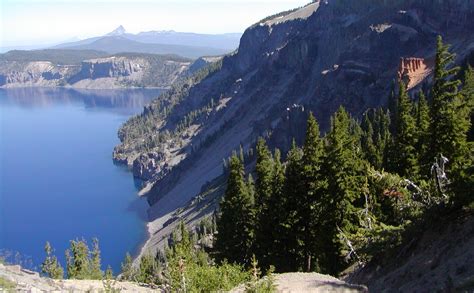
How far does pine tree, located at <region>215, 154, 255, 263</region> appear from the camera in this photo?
47.7m

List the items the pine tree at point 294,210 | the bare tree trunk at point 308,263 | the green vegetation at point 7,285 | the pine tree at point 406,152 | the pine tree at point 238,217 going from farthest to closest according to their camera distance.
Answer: the pine tree at point 238,217, the pine tree at point 406,152, the pine tree at point 294,210, the bare tree trunk at point 308,263, the green vegetation at point 7,285

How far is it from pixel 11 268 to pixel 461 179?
19.7 m

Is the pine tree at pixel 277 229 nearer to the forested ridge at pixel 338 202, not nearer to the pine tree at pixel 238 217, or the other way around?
the forested ridge at pixel 338 202

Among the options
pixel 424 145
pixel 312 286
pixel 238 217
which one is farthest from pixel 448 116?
pixel 238 217

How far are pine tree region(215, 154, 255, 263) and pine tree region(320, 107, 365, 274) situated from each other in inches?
466

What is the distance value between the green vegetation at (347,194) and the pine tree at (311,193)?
83mm

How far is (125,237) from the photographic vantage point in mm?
164875

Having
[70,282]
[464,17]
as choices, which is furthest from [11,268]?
[464,17]

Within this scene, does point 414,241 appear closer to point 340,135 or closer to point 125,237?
point 340,135

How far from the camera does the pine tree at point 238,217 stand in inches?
1879

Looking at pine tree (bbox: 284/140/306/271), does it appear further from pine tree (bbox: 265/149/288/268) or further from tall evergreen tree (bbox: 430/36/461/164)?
tall evergreen tree (bbox: 430/36/461/164)

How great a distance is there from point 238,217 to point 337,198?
14534 millimetres

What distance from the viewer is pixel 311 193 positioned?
39.5 metres

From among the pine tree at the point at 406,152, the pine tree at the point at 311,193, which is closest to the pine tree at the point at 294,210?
the pine tree at the point at 311,193
